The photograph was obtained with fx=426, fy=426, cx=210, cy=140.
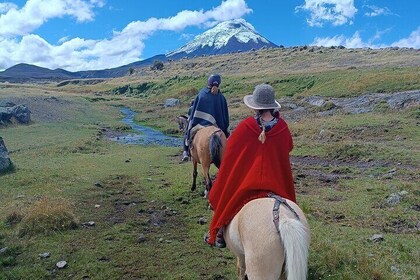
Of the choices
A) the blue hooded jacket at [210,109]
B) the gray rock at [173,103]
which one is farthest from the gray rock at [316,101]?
the blue hooded jacket at [210,109]

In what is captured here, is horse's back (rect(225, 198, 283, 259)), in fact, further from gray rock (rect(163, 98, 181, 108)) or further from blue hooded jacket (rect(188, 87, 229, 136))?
gray rock (rect(163, 98, 181, 108))

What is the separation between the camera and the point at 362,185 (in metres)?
11.8

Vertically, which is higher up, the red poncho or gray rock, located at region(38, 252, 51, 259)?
the red poncho

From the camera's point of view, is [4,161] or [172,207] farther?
[4,161]

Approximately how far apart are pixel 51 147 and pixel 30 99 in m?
23.0

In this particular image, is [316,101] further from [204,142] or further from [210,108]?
[204,142]

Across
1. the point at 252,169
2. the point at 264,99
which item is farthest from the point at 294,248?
the point at 264,99

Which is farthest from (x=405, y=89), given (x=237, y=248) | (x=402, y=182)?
(x=237, y=248)

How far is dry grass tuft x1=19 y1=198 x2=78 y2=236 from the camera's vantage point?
875 centimetres

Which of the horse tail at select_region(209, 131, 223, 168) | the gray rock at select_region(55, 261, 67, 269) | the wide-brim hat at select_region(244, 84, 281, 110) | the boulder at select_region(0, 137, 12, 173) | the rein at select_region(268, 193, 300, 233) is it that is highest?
the wide-brim hat at select_region(244, 84, 281, 110)

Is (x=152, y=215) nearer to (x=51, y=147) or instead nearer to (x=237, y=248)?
(x=237, y=248)

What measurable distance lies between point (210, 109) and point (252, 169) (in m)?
6.60

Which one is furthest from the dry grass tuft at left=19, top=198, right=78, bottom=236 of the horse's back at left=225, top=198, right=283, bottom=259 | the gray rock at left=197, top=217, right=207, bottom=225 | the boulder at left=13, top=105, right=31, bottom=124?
the boulder at left=13, top=105, right=31, bottom=124

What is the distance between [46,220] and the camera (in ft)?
29.3
